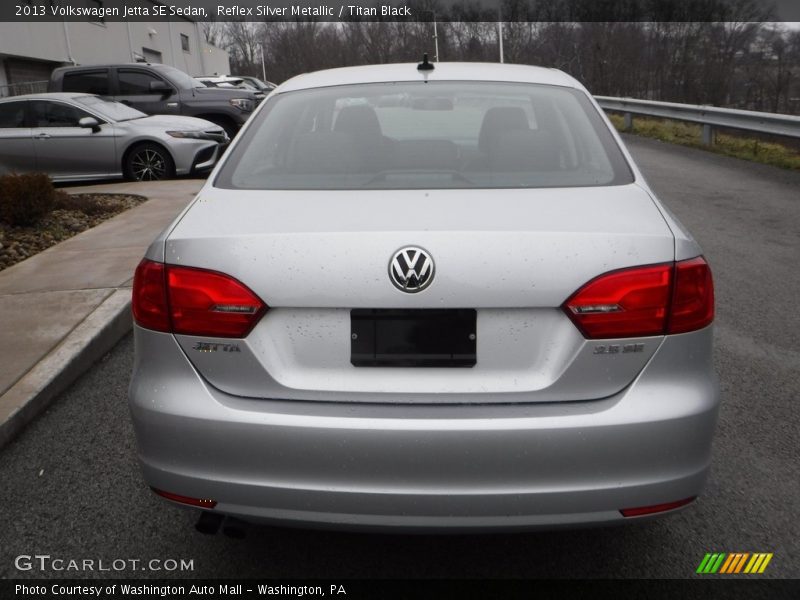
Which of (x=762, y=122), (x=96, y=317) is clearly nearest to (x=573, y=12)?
(x=762, y=122)

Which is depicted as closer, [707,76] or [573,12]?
[707,76]

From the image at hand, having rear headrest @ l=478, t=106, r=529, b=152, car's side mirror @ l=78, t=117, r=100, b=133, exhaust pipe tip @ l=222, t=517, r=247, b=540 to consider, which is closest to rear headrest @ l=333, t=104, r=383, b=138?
rear headrest @ l=478, t=106, r=529, b=152

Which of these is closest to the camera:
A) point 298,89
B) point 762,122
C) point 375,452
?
point 375,452

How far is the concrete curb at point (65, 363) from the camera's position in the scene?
3.87m

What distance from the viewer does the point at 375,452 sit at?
7.07 ft

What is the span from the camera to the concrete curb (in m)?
3.87

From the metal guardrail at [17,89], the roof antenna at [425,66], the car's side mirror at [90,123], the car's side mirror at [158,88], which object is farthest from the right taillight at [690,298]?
the metal guardrail at [17,89]

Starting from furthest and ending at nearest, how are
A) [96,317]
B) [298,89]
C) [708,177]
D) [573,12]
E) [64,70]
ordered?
1. [573,12]
2. [64,70]
3. [708,177]
4. [96,317]
5. [298,89]

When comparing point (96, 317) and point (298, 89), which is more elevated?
point (298, 89)

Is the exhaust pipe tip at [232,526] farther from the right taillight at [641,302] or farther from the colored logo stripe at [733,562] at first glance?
the colored logo stripe at [733,562]

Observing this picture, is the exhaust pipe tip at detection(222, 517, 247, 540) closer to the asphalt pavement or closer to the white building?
the asphalt pavement

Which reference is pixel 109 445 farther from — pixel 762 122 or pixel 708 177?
pixel 762 122

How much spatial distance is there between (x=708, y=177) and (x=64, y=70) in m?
11.9

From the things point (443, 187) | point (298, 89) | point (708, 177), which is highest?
point (298, 89)
